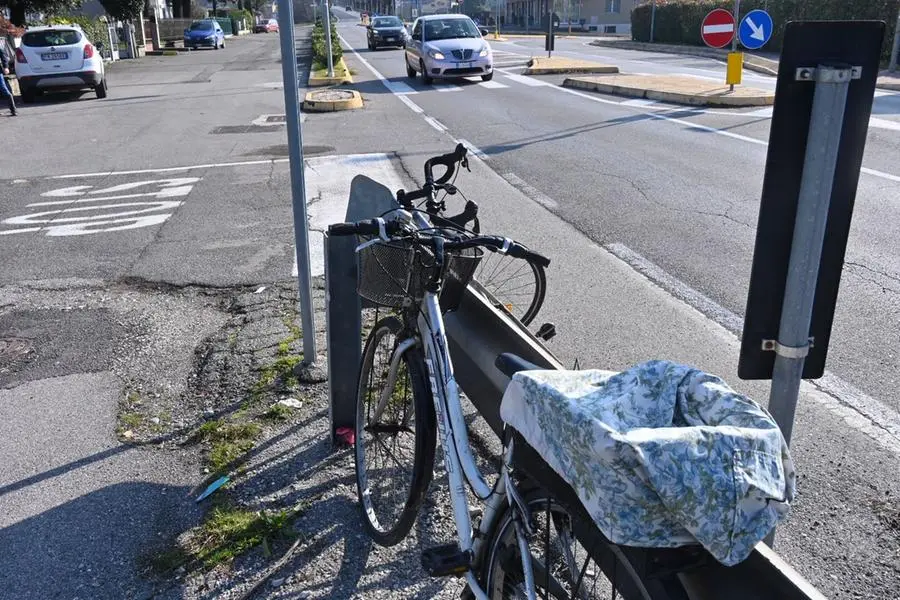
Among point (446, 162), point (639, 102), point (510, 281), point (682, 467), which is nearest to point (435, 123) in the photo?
point (639, 102)

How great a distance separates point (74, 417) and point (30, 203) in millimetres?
6439

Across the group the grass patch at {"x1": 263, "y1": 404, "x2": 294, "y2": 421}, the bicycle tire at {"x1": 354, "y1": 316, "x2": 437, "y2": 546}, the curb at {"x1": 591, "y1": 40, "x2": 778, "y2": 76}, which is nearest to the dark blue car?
the curb at {"x1": 591, "y1": 40, "x2": 778, "y2": 76}

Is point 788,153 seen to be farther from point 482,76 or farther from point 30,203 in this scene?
point 482,76

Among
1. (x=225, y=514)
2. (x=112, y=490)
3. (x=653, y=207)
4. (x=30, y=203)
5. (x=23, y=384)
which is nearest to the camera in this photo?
(x=225, y=514)

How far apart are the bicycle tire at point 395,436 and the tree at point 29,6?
104 feet

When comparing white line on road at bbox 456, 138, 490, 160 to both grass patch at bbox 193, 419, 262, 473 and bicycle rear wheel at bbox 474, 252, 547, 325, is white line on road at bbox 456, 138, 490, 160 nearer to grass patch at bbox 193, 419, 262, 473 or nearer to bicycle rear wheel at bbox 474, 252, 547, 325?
bicycle rear wheel at bbox 474, 252, 547, 325

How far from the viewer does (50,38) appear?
67.1 feet

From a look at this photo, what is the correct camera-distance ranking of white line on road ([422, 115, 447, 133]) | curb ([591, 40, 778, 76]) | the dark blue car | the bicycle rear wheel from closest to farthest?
the bicycle rear wheel → white line on road ([422, 115, 447, 133]) → curb ([591, 40, 778, 76]) → the dark blue car

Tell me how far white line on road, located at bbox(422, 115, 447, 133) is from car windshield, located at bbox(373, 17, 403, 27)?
26931mm

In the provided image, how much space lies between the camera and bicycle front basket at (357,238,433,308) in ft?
8.94

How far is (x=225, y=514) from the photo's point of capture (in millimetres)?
3311

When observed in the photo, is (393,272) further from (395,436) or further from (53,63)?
(53,63)

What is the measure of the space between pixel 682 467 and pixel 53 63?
2227cm

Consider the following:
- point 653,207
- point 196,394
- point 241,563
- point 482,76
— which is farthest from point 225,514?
point 482,76
